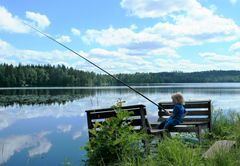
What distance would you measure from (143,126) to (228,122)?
3609 mm

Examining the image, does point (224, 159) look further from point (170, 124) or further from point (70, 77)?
point (70, 77)

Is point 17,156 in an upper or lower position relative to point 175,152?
lower

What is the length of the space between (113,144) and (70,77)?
106m

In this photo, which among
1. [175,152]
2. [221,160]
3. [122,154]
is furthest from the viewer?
[122,154]

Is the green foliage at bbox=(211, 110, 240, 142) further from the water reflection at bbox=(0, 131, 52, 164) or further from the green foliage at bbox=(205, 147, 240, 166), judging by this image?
the water reflection at bbox=(0, 131, 52, 164)

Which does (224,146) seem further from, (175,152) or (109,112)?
(109,112)

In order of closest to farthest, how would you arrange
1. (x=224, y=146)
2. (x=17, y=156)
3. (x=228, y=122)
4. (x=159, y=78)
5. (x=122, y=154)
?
(x=224, y=146) < (x=122, y=154) < (x=228, y=122) < (x=17, y=156) < (x=159, y=78)

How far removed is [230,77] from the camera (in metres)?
124

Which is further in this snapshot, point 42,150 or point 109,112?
point 42,150

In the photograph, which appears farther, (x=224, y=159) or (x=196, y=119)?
(x=196, y=119)

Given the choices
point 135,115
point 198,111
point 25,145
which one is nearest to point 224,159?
point 135,115

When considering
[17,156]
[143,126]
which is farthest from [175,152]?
[17,156]

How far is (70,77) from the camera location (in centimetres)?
11006

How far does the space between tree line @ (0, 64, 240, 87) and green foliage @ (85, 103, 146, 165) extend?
88999mm
